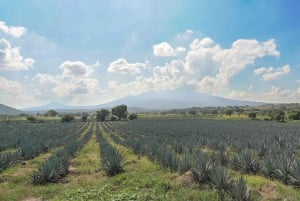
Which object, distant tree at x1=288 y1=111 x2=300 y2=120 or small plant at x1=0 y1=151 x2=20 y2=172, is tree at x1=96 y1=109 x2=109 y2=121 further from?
small plant at x1=0 y1=151 x2=20 y2=172

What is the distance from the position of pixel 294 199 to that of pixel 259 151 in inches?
381

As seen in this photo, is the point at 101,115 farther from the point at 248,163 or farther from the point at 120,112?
the point at 248,163

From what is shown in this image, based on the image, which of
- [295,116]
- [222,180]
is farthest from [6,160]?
[295,116]

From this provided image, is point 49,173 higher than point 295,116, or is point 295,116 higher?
point 295,116

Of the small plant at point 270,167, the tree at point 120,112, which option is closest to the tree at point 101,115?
the tree at point 120,112

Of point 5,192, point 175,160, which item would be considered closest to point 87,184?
point 5,192

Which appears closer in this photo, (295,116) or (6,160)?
(6,160)

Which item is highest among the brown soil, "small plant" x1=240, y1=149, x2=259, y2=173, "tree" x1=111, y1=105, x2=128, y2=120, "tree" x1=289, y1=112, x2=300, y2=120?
"tree" x1=111, y1=105, x2=128, y2=120

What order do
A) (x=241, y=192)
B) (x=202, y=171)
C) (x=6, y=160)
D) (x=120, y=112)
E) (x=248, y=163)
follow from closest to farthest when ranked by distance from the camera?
(x=241, y=192) < (x=202, y=171) < (x=248, y=163) < (x=6, y=160) < (x=120, y=112)

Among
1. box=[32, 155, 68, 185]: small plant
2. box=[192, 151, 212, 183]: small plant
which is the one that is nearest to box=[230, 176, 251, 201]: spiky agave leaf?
box=[192, 151, 212, 183]: small plant

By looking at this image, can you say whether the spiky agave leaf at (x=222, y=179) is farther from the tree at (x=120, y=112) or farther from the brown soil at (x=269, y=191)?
the tree at (x=120, y=112)

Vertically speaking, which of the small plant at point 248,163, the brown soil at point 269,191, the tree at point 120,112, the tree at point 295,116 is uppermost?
the tree at point 120,112

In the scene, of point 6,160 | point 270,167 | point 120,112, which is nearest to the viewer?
point 270,167

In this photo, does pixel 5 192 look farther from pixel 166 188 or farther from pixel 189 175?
pixel 189 175
